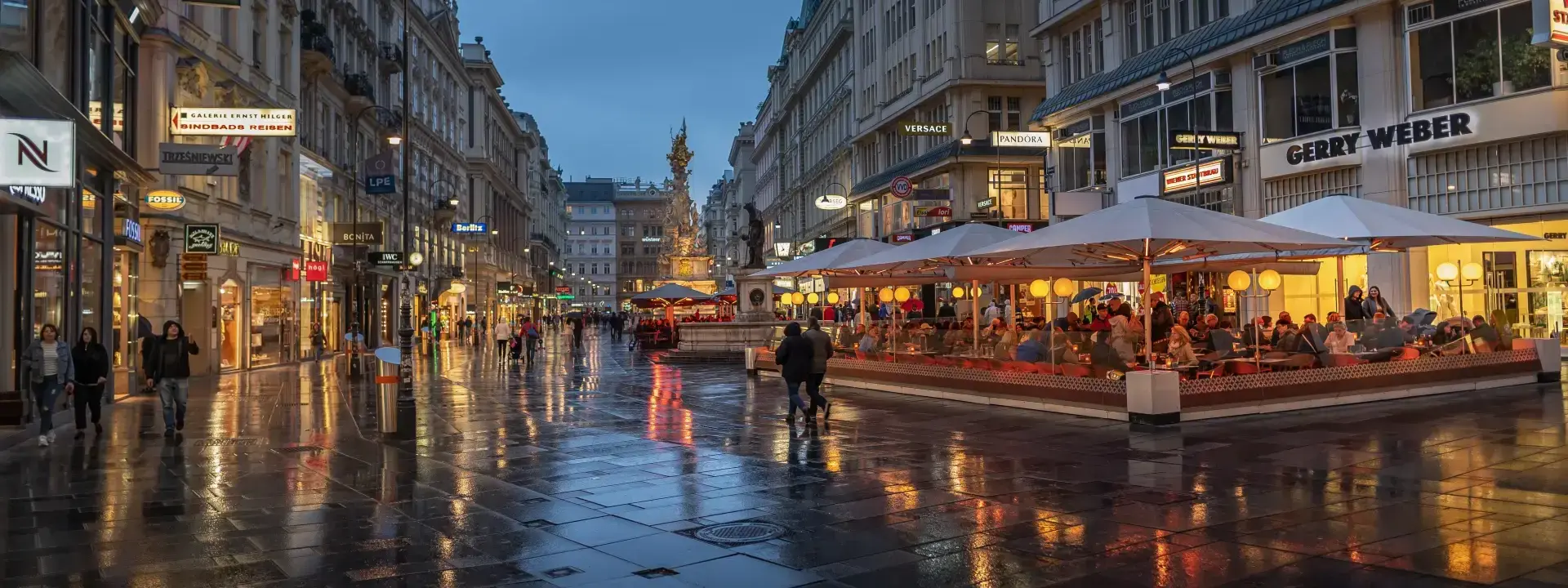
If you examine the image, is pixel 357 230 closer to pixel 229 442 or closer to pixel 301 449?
pixel 229 442

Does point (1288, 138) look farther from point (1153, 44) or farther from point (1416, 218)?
point (1416, 218)

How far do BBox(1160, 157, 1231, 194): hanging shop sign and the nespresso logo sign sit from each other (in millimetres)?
1656

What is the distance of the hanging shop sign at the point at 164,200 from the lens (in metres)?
23.5

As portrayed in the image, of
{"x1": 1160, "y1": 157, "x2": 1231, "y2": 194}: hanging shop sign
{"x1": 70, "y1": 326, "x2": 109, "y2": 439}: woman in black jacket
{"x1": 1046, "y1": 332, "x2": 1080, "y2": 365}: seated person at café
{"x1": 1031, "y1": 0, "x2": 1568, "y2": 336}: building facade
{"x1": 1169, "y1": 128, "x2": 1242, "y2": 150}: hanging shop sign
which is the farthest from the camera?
{"x1": 1160, "y1": 157, "x2": 1231, "y2": 194}: hanging shop sign

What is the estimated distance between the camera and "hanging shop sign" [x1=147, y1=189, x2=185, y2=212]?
23.5 meters

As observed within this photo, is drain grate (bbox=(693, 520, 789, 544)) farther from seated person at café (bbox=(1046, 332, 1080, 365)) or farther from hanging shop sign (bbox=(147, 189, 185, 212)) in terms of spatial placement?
hanging shop sign (bbox=(147, 189, 185, 212))

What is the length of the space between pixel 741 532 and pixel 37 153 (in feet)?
23.4

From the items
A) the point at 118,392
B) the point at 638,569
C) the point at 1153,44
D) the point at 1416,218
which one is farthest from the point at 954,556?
the point at 1153,44

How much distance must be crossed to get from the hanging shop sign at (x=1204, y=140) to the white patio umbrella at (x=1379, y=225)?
8221 millimetres

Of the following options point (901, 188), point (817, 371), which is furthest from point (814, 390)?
point (901, 188)

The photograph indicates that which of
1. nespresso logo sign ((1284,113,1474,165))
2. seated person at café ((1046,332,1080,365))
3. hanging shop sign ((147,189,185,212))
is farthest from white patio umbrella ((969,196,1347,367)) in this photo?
hanging shop sign ((147,189,185,212))

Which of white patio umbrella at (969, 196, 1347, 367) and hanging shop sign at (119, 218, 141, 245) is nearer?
white patio umbrella at (969, 196, 1347, 367)

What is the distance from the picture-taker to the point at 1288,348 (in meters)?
16.1

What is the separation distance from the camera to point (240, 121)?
23359 millimetres
